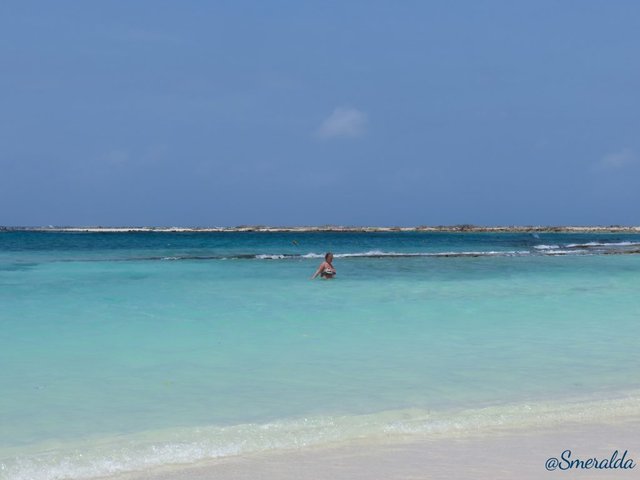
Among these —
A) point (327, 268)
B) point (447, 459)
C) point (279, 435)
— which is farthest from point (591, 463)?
point (327, 268)

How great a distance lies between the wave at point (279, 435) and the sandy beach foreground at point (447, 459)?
16 cm

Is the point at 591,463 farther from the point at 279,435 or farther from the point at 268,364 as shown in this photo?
the point at 268,364

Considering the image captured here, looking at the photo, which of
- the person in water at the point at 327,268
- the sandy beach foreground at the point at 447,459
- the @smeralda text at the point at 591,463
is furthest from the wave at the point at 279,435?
the person in water at the point at 327,268

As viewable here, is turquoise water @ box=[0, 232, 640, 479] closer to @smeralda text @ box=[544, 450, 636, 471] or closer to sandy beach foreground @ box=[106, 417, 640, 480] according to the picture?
sandy beach foreground @ box=[106, 417, 640, 480]

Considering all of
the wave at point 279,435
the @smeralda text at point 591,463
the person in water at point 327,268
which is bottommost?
the wave at point 279,435

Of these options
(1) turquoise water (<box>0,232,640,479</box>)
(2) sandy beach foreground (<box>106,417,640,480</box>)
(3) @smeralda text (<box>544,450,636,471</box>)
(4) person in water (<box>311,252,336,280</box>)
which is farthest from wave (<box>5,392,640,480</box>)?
(4) person in water (<box>311,252,336,280</box>)

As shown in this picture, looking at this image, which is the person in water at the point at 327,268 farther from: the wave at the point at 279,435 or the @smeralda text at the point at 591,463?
the @smeralda text at the point at 591,463

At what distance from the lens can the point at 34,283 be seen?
54.5 feet

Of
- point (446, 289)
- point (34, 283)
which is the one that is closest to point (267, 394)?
point (446, 289)

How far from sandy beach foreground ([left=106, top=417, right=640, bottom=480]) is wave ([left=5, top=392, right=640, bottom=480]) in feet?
0.51

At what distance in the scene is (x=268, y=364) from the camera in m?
7.07

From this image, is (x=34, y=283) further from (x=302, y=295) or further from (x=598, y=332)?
(x=598, y=332)

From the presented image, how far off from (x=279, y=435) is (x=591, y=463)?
189 cm

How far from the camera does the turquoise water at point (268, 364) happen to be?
4.84 metres
